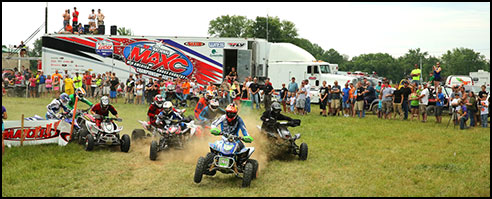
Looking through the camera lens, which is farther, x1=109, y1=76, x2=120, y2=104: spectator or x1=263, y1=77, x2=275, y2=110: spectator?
x1=109, y1=76, x2=120, y2=104: spectator

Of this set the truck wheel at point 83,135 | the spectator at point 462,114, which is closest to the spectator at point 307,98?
the spectator at point 462,114

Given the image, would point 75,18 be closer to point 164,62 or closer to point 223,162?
point 164,62

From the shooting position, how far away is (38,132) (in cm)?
1331

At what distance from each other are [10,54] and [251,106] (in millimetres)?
22069

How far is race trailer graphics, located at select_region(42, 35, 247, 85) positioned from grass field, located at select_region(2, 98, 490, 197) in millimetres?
13455

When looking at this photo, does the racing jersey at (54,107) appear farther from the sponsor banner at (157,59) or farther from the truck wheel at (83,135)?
the sponsor banner at (157,59)

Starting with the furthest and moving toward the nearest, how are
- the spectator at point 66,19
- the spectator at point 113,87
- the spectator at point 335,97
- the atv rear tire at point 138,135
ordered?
the spectator at point 66,19 → the spectator at point 113,87 → the spectator at point 335,97 → the atv rear tire at point 138,135

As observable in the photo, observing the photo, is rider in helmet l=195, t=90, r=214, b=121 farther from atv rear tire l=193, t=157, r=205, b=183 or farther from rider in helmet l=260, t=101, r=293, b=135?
atv rear tire l=193, t=157, r=205, b=183

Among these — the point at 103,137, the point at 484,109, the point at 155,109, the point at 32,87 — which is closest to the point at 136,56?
the point at 32,87

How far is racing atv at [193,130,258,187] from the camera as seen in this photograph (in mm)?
9359

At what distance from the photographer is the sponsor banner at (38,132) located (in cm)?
1284

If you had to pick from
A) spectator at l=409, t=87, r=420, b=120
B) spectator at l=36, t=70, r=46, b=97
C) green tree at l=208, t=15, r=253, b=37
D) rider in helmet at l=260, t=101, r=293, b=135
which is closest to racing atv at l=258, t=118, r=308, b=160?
rider in helmet at l=260, t=101, r=293, b=135

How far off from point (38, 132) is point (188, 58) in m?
16.7

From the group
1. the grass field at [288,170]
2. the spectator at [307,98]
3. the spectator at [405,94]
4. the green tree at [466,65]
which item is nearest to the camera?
the grass field at [288,170]
